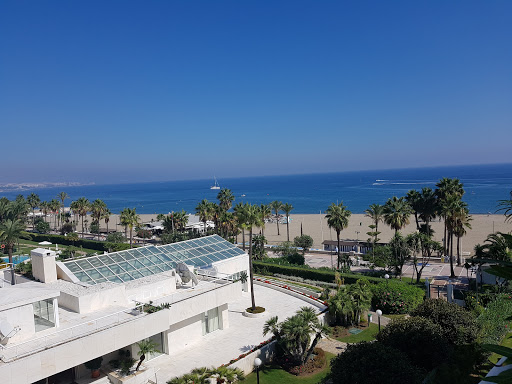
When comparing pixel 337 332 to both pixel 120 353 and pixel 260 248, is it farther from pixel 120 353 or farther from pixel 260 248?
pixel 260 248

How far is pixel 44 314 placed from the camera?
17.7m

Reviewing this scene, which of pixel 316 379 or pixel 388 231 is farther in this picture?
pixel 388 231

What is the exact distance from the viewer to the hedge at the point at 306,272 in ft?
117

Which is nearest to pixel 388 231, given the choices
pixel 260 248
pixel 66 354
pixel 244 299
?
pixel 260 248

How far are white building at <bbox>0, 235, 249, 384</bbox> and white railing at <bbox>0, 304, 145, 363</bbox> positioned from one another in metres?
0.04

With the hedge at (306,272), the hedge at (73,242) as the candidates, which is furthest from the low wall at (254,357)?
the hedge at (73,242)

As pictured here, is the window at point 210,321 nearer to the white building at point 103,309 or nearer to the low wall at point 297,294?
the white building at point 103,309

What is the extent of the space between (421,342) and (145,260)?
738 inches

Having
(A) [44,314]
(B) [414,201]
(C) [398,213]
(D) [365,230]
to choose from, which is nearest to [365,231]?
(D) [365,230]

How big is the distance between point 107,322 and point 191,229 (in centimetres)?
5302

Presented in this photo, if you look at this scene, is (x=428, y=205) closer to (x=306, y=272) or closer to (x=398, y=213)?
(x=398, y=213)

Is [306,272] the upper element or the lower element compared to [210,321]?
lower

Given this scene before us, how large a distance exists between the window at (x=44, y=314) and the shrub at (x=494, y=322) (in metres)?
21.9

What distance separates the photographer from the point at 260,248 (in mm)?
49094
